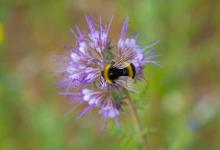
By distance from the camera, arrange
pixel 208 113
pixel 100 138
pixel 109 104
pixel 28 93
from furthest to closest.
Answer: pixel 28 93, pixel 100 138, pixel 208 113, pixel 109 104

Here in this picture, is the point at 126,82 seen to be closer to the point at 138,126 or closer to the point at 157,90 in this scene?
the point at 138,126

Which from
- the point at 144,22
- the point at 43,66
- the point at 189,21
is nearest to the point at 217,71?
the point at 189,21

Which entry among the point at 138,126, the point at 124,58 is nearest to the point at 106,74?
the point at 124,58

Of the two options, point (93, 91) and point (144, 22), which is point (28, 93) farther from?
point (93, 91)

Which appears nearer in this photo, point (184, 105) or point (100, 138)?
point (184, 105)

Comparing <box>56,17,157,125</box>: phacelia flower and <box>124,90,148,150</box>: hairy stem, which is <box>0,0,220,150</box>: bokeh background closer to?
<box>124,90,148,150</box>: hairy stem

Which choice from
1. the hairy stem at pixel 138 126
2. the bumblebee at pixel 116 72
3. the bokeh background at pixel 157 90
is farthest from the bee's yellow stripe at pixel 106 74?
the bokeh background at pixel 157 90

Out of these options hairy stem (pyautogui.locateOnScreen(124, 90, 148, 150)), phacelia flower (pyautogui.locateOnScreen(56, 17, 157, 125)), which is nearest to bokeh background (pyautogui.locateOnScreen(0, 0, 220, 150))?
hairy stem (pyautogui.locateOnScreen(124, 90, 148, 150))
